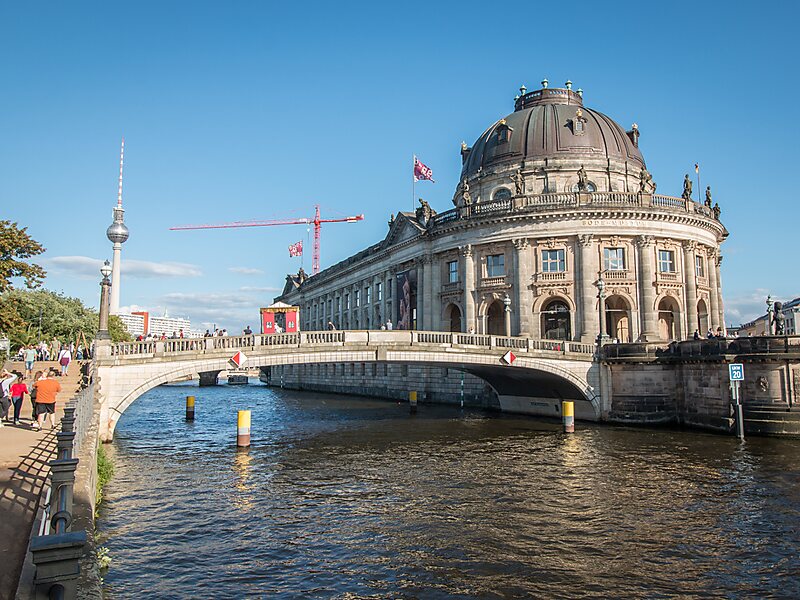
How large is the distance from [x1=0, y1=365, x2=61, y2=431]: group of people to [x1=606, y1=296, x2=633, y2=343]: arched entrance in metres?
44.1

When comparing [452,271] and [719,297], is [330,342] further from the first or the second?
[719,297]

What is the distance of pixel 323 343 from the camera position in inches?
1470

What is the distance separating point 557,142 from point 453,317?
63.1 ft

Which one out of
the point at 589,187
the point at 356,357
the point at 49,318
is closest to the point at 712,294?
the point at 589,187

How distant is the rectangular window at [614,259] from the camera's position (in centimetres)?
5328

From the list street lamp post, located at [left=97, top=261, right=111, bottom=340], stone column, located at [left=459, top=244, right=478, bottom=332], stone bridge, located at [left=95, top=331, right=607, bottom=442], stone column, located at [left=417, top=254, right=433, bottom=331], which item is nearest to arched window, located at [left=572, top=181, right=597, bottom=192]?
stone column, located at [left=459, top=244, right=478, bottom=332]

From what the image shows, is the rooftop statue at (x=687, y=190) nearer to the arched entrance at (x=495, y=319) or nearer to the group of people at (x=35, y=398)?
the arched entrance at (x=495, y=319)

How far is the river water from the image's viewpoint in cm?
1455

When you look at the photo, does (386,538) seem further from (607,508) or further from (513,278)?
(513,278)

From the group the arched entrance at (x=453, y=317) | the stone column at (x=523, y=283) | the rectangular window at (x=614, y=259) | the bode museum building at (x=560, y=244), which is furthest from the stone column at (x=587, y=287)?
the arched entrance at (x=453, y=317)

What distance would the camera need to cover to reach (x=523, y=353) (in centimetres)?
4112

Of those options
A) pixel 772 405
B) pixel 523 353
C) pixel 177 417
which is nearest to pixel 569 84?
pixel 523 353

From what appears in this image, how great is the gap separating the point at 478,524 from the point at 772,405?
2343 centimetres

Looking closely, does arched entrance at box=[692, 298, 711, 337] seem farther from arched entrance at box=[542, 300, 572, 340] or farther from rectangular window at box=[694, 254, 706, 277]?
arched entrance at box=[542, 300, 572, 340]
